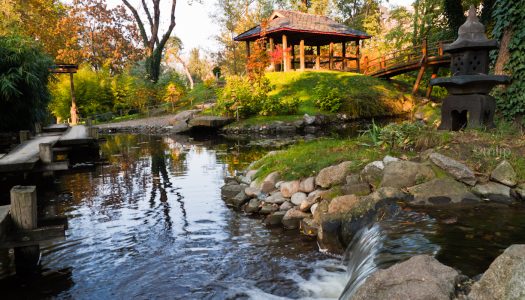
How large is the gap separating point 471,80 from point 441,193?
301cm

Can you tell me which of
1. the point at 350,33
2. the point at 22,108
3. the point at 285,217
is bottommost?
the point at 285,217

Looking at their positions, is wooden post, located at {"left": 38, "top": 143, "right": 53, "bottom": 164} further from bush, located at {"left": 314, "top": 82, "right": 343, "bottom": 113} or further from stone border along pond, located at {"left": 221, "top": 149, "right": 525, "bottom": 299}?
bush, located at {"left": 314, "top": 82, "right": 343, "bottom": 113}

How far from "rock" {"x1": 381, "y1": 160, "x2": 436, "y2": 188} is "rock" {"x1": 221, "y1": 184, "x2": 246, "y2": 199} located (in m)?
3.19

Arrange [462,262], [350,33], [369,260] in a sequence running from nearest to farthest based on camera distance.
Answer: [462,262], [369,260], [350,33]

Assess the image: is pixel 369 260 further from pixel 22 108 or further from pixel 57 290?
pixel 22 108

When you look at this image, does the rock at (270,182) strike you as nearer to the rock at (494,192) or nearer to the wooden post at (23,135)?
the rock at (494,192)

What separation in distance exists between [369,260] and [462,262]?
0.92m

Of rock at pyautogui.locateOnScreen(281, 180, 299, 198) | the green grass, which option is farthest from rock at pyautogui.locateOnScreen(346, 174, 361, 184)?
the green grass

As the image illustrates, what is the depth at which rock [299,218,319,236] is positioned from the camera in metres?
6.23

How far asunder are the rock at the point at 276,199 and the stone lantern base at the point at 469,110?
390 centimetres

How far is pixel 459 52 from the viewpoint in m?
8.34

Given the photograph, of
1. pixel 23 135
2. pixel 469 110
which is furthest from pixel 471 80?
pixel 23 135

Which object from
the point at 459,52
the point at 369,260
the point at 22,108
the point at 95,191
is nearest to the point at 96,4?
the point at 22,108

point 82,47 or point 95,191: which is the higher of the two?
point 82,47
